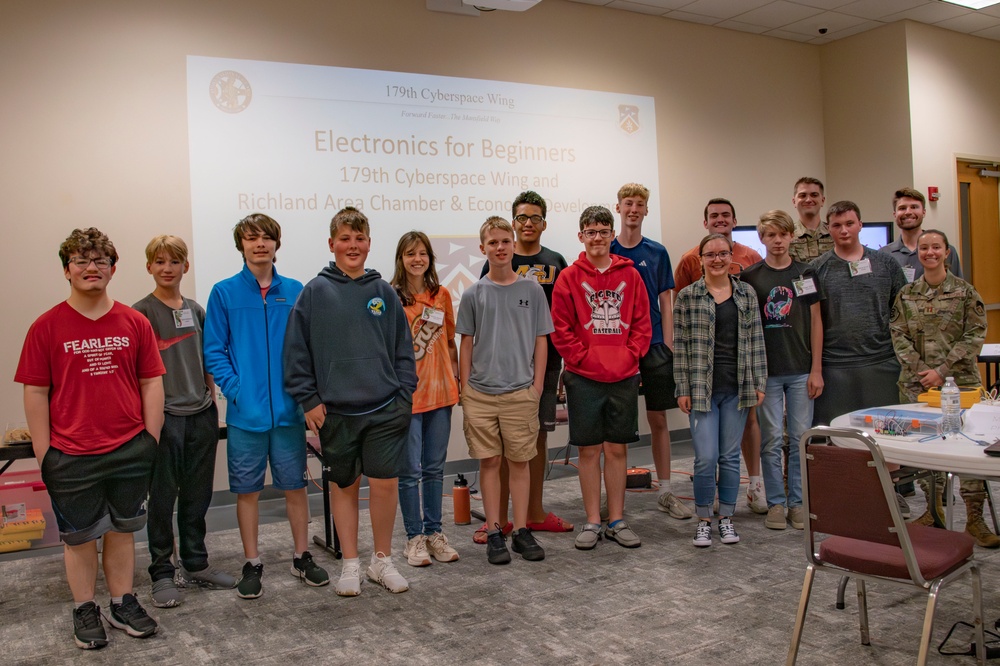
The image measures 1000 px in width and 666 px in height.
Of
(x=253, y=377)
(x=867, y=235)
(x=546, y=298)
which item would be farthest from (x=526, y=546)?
(x=867, y=235)

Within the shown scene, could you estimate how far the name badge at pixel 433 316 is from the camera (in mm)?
3594

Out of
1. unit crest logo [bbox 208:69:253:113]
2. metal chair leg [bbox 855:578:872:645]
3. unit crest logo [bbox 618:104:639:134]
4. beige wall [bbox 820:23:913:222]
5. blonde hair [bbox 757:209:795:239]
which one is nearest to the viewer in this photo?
metal chair leg [bbox 855:578:872:645]

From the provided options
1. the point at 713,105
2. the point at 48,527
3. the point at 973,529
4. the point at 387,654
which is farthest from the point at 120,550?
the point at 713,105

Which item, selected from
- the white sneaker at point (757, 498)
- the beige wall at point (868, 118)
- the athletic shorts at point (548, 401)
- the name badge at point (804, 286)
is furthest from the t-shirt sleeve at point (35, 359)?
the beige wall at point (868, 118)

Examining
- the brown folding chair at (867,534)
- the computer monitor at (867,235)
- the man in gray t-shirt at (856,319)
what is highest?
the computer monitor at (867,235)

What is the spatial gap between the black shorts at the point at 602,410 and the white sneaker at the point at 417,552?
819 millimetres

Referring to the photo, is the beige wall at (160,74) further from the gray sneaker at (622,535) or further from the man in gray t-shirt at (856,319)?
the gray sneaker at (622,535)

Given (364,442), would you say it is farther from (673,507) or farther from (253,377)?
(673,507)

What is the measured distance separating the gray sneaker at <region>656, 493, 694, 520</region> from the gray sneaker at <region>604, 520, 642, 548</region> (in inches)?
17.6

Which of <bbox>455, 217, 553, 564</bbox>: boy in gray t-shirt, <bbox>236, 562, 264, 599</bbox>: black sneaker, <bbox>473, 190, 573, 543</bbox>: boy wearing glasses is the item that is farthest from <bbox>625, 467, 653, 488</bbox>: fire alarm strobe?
<bbox>236, 562, 264, 599</bbox>: black sneaker

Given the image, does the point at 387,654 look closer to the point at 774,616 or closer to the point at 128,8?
the point at 774,616

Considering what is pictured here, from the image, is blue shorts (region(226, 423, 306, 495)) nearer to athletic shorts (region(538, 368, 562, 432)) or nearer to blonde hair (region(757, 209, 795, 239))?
athletic shorts (region(538, 368, 562, 432))

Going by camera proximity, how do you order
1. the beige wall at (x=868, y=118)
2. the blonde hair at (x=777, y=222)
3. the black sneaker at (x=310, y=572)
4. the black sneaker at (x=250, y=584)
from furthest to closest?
the beige wall at (x=868, y=118), the blonde hair at (x=777, y=222), the black sneaker at (x=310, y=572), the black sneaker at (x=250, y=584)

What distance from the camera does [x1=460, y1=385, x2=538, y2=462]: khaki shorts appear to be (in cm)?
358
